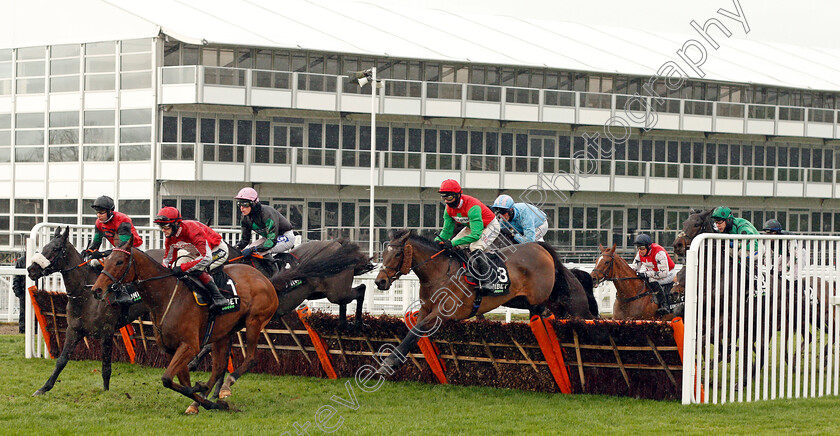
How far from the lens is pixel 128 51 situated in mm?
25141

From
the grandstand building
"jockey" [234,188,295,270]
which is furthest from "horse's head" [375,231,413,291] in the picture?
the grandstand building

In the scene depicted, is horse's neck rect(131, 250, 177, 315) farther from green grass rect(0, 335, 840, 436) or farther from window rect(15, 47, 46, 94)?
window rect(15, 47, 46, 94)

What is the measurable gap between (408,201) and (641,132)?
797 centimetres

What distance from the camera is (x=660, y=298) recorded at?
35.1ft

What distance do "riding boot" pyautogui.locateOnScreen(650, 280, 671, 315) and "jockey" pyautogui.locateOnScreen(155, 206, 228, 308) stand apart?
5025 mm

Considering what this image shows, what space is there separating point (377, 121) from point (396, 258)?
1986 centimetres

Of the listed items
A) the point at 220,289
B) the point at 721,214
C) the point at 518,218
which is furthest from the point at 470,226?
the point at 721,214

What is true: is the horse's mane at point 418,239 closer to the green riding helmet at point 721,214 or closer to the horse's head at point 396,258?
the horse's head at point 396,258

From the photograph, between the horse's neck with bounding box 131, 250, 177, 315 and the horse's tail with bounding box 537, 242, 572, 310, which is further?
the horse's tail with bounding box 537, 242, 572, 310

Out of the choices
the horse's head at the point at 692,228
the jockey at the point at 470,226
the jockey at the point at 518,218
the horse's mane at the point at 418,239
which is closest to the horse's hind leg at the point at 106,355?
the horse's mane at the point at 418,239

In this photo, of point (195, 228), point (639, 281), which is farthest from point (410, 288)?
point (195, 228)

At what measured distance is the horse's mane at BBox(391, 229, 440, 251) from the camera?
857 centimetres

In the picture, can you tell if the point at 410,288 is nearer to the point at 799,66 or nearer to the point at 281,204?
the point at 281,204

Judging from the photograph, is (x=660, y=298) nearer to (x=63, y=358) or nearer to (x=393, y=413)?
(x=393, y=413)
